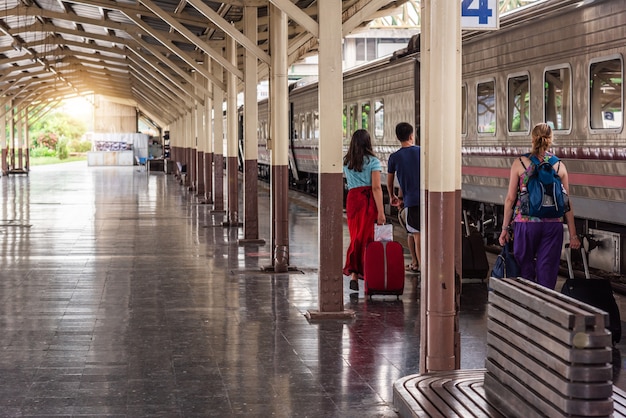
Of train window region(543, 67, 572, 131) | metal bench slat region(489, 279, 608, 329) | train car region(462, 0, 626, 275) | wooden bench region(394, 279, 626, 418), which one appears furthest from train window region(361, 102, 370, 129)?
metal bench slat region(489, 279, 608, 329)

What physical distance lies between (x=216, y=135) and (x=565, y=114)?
13.4 m

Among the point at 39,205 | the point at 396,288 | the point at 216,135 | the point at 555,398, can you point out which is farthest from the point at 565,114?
the point at 39,205

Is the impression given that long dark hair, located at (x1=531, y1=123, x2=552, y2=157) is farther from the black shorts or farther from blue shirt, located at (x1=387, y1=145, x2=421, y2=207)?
the black shorts

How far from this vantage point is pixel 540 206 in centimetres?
840

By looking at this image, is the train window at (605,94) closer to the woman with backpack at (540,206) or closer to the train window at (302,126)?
the woman with backpack at (540,206)

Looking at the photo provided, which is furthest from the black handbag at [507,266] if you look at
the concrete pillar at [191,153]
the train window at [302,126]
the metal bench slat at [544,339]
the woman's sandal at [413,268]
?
the concrete pillar at [191,153]

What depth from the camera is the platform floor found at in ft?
21.7

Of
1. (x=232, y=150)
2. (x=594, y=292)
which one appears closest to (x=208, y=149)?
(x=232, y=150)

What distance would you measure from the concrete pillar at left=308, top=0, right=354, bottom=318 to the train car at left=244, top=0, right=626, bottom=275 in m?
2.32

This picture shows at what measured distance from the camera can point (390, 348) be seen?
8258 millimetres

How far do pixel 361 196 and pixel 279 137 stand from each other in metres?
2.10

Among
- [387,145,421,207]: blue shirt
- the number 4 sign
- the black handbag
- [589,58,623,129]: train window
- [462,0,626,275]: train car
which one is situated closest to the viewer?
the number 4 sign

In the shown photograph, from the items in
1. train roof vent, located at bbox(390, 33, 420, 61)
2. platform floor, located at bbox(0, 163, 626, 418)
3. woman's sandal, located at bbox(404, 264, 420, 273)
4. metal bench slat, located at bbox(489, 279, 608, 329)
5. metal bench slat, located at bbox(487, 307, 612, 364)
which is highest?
train roof vent, located at bbox(390, 33, 420, 61)

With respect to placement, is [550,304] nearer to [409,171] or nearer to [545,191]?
[545,191]
